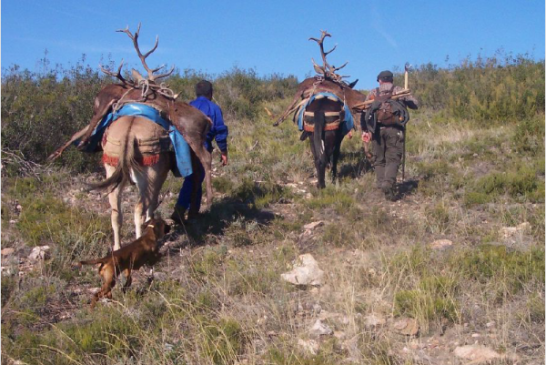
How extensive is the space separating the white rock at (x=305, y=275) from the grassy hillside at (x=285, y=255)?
79 mm

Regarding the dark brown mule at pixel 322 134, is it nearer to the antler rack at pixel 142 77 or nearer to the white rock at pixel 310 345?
the antler rack at pixel 142 77

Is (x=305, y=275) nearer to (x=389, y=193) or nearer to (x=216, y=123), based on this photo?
(x=216, y=123)

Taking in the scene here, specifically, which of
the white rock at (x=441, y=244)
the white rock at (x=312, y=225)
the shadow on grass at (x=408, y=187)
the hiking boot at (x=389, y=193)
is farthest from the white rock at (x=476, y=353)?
the shadow on grass at (x=408, y=187)

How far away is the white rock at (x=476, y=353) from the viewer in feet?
13.5

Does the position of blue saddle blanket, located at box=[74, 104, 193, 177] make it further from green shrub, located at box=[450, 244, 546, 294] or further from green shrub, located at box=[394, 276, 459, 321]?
green shrub, located at box=[450, 244, 546, 294]

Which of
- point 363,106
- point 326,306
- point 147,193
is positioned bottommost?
point 326,306

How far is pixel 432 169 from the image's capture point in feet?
33.0

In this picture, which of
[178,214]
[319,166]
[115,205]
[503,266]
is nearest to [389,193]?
[319,166]

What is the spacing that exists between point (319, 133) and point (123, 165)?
12.8 feet

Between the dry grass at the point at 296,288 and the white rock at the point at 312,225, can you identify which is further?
the white rock at the point at 312,225

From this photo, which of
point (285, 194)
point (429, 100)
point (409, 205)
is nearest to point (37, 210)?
point (285, 194)

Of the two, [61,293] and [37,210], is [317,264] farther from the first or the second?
[37,210]

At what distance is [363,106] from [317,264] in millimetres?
4009

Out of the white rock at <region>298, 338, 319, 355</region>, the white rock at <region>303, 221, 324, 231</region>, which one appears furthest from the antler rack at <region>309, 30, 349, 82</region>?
the white rock at <region>298, 338, 319, 355</region>
